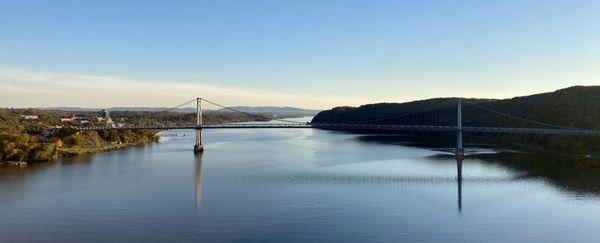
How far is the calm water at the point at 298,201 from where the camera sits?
16391mm

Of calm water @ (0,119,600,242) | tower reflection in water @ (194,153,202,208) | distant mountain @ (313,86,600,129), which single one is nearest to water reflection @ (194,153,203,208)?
tower reflection in water @ (194,153,202,208)

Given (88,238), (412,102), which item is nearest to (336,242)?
(88,238)

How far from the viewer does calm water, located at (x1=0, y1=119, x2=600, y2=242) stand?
16391 millimetres

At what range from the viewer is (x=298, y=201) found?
21234mm

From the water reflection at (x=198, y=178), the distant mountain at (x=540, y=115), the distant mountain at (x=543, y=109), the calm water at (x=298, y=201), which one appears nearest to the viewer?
the calm water at (x=298, y=201)

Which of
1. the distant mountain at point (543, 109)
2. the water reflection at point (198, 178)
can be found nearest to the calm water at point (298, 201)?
the water reflection at point (198, 178)

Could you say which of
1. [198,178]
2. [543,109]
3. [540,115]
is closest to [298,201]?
[198,178]

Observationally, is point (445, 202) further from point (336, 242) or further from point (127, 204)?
point (127, 204)

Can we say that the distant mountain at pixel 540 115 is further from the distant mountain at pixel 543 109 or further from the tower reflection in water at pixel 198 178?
the tower reflection in water at pixel 198 178

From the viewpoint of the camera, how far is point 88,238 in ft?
50.8

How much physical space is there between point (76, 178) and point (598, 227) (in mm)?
23858

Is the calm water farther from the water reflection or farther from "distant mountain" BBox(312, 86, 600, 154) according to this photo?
"distant mountain" BBox(312, 86, 600, 154)

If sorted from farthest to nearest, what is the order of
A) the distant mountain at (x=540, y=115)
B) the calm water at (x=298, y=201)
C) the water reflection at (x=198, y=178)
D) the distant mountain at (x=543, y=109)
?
the distant mountain at (x=543, y=109) → the distant mountain at (x=540, y=115) → the water reflection at (x=198, y=178) → the calm water at (x=298, y=201)

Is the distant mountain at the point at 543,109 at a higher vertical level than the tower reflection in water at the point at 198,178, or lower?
higher
